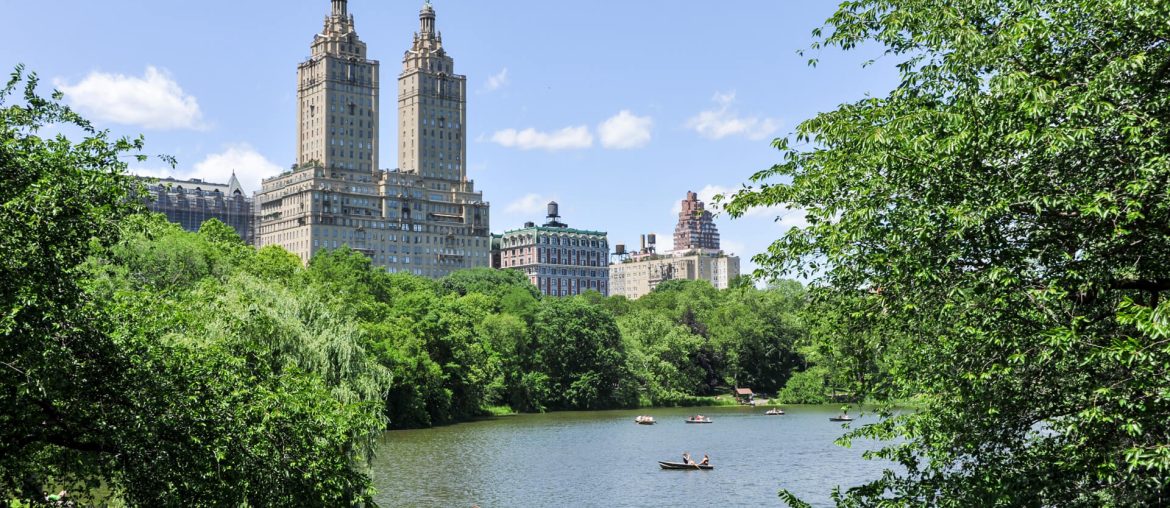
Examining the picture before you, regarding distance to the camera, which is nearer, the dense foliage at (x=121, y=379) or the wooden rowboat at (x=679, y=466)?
the dense foliage at (x=121, y=379)

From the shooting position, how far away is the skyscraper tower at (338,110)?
191 meters

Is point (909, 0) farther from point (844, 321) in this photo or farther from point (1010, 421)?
point (1010, 421)

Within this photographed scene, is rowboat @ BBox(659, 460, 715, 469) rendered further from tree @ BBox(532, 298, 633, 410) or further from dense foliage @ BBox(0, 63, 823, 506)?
tree @ BBox(532, 298, 633, 410)

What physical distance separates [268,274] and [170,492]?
4749 cm

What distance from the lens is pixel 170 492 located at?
15305 mm

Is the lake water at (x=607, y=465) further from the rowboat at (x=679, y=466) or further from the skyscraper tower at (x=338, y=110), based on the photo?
the skyscraper tower at (x=338, y=110)

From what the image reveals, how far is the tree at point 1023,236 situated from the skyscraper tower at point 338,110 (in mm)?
180052

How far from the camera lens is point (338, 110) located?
634ft

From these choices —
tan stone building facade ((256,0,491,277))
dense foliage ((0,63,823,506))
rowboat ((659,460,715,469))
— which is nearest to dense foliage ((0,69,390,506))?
dense foliage ((0,63,823,506))

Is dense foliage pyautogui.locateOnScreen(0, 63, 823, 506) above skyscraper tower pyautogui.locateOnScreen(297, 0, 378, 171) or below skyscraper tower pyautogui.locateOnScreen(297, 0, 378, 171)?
below

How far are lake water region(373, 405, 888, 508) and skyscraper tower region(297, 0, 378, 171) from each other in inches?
4973

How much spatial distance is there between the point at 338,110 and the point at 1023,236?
188 m

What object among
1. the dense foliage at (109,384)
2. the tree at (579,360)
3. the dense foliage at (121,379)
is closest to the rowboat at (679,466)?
the dense foliage at (121,379)

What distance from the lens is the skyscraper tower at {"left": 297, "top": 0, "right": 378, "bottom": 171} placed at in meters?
191
